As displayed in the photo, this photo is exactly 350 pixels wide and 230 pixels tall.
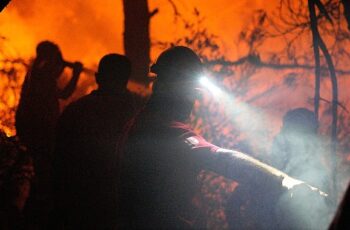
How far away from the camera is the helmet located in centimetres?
247

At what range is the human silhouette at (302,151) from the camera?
15.4 ft

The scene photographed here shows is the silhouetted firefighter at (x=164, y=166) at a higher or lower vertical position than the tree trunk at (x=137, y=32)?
lower

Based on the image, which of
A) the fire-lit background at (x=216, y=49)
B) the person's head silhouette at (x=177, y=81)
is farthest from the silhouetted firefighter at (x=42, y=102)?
the person's head silhouette at (x=177, y=81)

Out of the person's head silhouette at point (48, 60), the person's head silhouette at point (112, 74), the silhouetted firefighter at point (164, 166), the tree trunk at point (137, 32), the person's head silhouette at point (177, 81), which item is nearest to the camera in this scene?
the silhouetted firefighter at point (164, 166)

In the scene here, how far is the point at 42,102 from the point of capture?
19.4ft

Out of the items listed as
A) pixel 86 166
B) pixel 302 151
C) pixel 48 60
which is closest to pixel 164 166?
pixel 86 166

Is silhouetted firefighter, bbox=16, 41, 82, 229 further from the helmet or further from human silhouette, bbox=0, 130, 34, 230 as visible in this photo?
the helmet

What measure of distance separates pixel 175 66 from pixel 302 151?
3.10 metres

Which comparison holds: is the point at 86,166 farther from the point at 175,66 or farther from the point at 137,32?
the point at 137,32

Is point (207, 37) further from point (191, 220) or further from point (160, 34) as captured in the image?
point (191, 220)

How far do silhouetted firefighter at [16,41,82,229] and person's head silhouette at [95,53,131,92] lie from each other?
2121 millimetres

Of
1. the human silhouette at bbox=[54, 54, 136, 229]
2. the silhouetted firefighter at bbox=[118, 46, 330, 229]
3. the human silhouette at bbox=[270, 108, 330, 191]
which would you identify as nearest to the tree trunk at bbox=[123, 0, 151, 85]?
the human silhouette at bbox=[54, 54, 136, 229]

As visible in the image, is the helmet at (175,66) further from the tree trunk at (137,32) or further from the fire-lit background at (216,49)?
the tree trunk at (137,32)

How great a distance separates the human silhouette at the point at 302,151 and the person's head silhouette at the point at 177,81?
2715 mm
